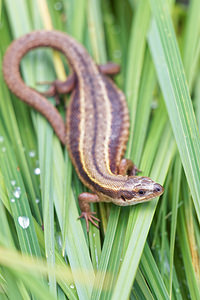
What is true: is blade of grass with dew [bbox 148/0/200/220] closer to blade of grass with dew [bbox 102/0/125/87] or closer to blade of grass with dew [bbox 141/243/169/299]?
blade of grass with dew [bbox 141/243/169/299]

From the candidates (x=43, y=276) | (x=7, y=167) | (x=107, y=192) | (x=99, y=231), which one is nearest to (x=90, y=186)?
(x=107, y=192)

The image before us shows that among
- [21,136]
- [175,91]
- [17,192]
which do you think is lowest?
[17,192]

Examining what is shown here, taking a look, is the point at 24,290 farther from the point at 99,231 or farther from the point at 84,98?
the point at 84,98

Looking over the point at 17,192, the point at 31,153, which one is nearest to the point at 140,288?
the point at 17,192

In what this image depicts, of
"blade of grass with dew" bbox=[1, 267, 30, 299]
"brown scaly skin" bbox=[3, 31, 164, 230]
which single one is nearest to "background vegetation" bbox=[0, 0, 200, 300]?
"blade of grass with dew" bbox=[1, 267, 30, 299]

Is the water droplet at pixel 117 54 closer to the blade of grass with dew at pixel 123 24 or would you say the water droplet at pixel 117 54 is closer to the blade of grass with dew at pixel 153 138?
the blade of grass with dew at pixel 123 24

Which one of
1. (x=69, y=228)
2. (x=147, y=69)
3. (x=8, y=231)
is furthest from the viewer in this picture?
(x=147, y=69)

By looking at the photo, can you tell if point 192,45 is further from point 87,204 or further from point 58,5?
point 87,204
